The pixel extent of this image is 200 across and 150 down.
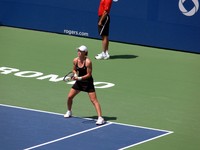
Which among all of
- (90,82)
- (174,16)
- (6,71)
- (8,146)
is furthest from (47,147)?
(174,16)

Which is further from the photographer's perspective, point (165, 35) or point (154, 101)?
point (165, 35)

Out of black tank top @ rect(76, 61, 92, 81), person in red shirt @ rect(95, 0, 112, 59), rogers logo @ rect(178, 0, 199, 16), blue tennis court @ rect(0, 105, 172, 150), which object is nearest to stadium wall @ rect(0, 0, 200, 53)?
rogers logo @ rect(178, 0, 199, 16)

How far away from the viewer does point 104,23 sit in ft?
85.0

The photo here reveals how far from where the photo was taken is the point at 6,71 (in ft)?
78.3

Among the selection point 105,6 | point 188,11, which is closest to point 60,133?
point 105,6

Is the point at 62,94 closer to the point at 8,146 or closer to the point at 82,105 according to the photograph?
the point at 82,105

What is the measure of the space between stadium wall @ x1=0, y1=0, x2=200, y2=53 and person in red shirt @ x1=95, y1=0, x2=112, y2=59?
2075 mm

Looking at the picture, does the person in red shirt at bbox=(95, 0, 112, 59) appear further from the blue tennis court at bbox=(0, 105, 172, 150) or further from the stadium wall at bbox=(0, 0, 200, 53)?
the blue tennis court at bbox=(0, 105, 172, 150)

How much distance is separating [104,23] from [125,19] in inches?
89.3

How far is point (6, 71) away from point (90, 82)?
5.50 metres

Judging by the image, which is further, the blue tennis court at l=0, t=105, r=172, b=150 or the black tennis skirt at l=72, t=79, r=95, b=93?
the black tennis skirt at l=72, t=79, r=95, b=93

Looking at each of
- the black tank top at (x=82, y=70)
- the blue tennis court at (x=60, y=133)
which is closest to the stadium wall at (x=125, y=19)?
the black tank top at (x=82, y=70)

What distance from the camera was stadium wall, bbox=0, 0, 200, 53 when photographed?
26.9 m

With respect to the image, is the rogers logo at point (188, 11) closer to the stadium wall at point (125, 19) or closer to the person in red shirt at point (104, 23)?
the stadium wall at point (125, 19)
